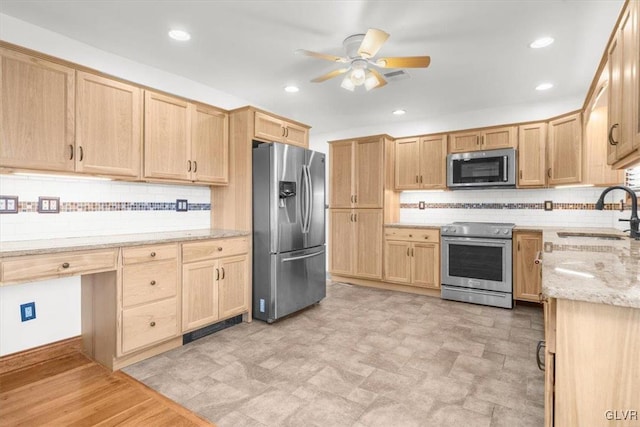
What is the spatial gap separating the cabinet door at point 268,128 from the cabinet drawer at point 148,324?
1804mm

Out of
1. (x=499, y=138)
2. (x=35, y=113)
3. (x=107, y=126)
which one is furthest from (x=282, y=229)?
(x=499, y=138)

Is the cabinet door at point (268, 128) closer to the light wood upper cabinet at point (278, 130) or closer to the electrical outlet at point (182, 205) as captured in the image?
the light wood upper cabinet at point (278, 130)

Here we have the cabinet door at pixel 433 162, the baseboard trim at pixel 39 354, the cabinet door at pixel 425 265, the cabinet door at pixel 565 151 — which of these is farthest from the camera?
the cabinet door at pixel 433 162

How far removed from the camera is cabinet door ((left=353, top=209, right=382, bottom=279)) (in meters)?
4.68

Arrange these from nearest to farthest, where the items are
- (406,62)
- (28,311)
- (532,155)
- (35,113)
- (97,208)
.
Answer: (35,113)
(28,311)
(406,62)
(97,208)
(532,155)

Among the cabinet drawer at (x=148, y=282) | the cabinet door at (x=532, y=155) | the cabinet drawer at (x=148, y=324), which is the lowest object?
the cabinet drawer at (x=148, y=324)

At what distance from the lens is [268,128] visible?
3.49 m

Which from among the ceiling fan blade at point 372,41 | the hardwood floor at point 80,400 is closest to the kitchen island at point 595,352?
the hardwood floor at point 80,400

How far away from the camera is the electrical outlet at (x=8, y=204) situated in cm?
227

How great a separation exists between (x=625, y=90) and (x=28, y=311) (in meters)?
3.97

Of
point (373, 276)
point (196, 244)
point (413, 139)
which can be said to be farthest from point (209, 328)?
point (413, 139)

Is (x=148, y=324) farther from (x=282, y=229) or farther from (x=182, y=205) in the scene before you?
(x=282, y=229)

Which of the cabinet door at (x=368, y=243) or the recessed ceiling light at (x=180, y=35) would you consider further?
the cabinet door at (x=368, y=243)

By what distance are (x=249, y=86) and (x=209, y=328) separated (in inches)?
104
